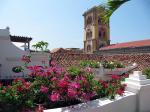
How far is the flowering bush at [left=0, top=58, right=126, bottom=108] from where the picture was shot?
330 cm

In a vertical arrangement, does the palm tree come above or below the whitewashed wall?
above

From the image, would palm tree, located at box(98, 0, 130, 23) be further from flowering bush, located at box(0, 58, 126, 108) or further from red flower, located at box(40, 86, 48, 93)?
red flower, located at box(40, 86, 48, 93)

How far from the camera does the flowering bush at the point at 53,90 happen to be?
10.8 ft

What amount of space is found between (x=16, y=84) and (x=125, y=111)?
6.23 feet

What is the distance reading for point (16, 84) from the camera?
3.54 m

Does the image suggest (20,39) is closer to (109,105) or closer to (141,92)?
(141,92)

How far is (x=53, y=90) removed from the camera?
143 inches

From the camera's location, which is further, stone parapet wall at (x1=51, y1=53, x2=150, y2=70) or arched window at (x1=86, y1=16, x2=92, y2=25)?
arched window at (x1=86, y1=16, x2=92, y2=25)

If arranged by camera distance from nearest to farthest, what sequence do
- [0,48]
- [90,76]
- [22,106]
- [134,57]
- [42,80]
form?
[22,106]
[42,80]
[90,76]
[0,48]
[134,57]

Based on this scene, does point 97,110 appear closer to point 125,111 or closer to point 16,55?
point 125,111

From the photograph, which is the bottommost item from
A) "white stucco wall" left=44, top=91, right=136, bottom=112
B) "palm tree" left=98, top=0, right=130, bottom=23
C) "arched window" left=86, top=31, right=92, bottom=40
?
"white stucco wall" left=44, top=91, right=136, bottom=112

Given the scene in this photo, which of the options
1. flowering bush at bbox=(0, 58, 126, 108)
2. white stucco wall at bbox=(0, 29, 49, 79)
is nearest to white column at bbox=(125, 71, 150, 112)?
flowering bush at bbox=(0, 58, 126, 108)

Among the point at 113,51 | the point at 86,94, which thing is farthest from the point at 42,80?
the point at 113,51

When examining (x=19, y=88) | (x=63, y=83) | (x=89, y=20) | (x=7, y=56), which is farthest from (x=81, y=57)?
(x=89, y=20)
